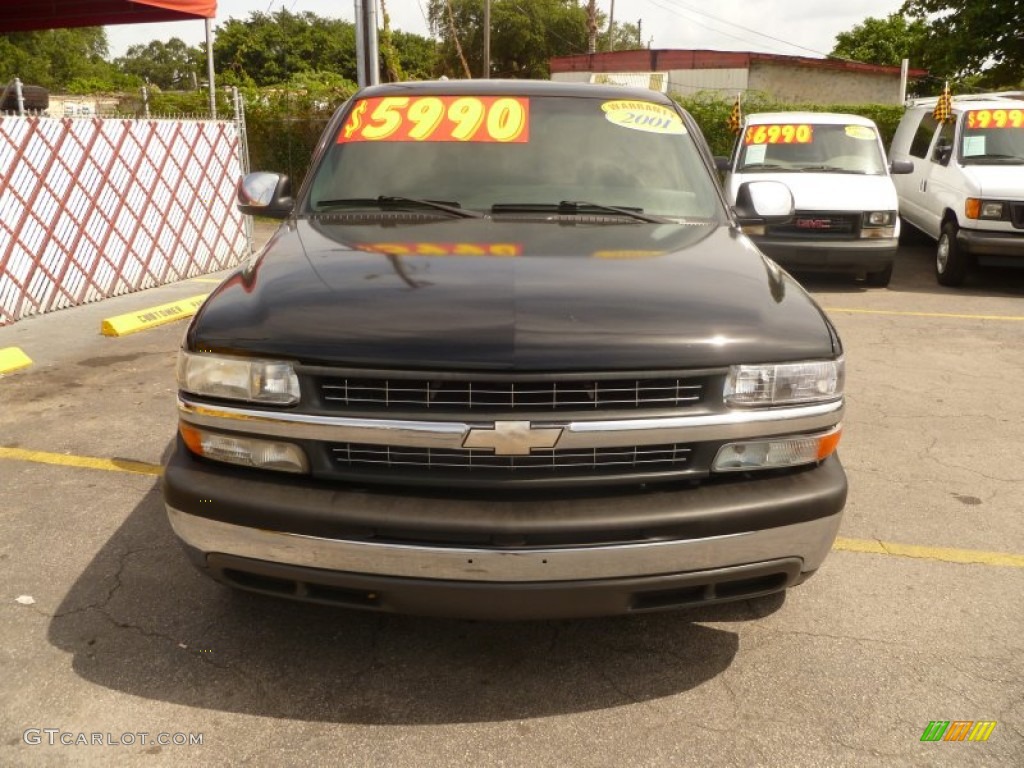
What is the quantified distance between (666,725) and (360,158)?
2.57m

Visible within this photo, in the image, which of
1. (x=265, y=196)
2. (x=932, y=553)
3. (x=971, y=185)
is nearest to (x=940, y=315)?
(x=971, y=185)

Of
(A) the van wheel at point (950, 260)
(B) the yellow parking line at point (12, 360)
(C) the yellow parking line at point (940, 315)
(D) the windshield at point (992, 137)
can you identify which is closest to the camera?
(B) the yellow parking line at point (12, 360)

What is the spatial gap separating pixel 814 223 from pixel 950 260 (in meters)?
1.80

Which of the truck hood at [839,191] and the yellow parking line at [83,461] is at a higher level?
the truck hood at [839,191]

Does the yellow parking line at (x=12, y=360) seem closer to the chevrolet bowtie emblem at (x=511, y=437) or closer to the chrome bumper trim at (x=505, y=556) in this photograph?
the chrome bumper trim at (x=505, y=556)

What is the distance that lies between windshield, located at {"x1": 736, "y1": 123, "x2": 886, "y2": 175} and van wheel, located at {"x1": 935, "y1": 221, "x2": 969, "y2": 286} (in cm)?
101

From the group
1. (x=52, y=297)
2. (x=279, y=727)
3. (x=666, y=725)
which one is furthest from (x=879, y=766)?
(x=52, y=297)

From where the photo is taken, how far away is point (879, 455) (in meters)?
4.93

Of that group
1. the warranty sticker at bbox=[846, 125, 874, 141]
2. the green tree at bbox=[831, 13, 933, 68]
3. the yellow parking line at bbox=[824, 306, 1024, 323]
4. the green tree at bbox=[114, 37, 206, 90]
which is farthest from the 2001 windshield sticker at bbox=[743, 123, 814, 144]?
the green tree at bbox=[114, 37, 206, 90]

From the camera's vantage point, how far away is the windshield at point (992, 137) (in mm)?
10320

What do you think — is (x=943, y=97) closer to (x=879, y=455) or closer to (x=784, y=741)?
(x=879, y=455)

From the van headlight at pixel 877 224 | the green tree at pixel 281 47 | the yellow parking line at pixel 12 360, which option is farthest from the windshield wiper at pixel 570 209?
the green tree at pixel 281 47

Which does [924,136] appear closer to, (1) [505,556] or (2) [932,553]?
(2) [932,553]

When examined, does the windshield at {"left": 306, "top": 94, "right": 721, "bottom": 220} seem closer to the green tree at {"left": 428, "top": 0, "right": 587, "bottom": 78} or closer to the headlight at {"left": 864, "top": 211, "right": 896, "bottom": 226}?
the headlight at {"left": 864, "top": 211, "right": 896, "bottom": 226}
